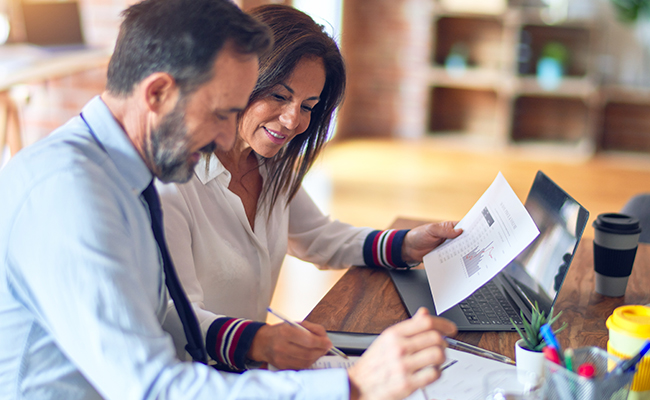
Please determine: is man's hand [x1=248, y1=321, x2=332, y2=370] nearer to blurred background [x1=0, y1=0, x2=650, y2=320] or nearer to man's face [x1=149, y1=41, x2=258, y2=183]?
man's face [x1=149, y1=41, x2=258, y2=183]

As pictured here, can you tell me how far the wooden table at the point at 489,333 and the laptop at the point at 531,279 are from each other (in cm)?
3

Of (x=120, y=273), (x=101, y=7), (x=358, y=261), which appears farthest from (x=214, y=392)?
(x=101, y=7)

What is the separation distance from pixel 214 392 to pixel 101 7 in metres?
3.12

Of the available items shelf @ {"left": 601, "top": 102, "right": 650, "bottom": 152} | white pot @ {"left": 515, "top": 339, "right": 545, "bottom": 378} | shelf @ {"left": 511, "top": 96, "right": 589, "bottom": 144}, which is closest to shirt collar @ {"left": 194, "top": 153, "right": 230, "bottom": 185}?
white pot @ {"left": 515, "top": 339, "right": 545, "bottom": 378}

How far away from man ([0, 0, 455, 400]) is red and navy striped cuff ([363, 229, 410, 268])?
0.60m

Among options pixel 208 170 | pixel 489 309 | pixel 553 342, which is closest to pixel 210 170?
pixel 208 170

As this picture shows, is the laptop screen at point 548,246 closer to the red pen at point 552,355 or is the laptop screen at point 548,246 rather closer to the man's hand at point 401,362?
the red pen at point 552,355

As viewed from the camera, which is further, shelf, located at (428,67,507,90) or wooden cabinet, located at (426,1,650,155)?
shelf, located at (428,67,507,90)

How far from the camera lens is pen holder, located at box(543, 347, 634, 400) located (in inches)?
26.9

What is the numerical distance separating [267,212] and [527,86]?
440 centimetres

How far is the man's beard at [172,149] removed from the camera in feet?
2.52

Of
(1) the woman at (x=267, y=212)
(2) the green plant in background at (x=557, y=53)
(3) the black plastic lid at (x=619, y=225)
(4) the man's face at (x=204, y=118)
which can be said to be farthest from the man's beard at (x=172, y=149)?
(2) the green plant in background at (x=557, y=53)

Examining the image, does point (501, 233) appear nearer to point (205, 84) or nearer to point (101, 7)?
point (205, 84)

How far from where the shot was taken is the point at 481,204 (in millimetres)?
1244
